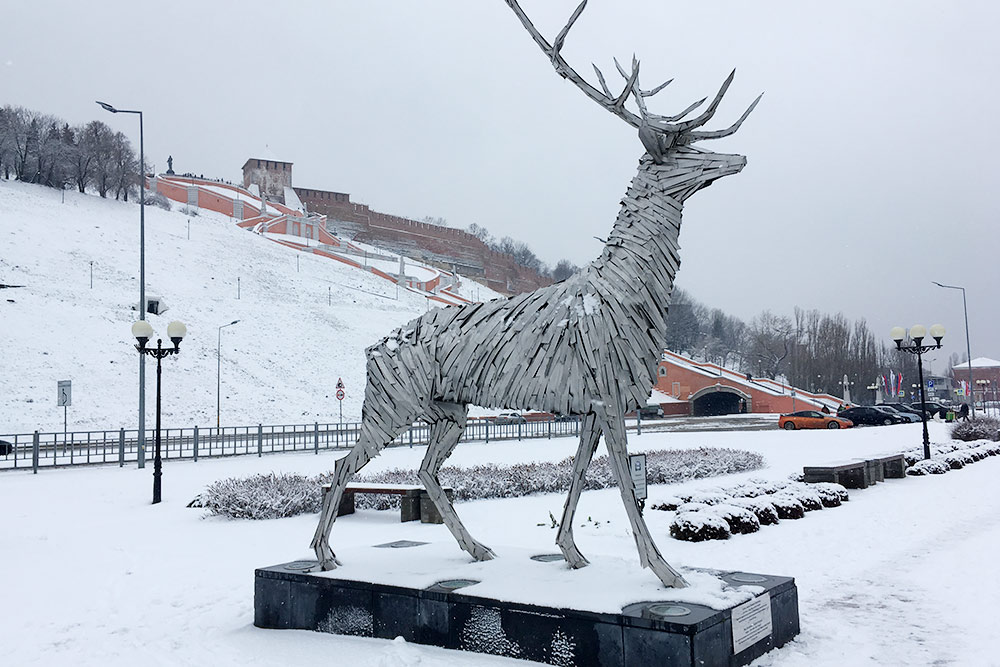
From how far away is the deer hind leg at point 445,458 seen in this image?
260 inches

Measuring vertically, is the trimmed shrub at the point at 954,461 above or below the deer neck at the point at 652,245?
below

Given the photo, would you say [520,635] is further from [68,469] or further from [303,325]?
[303,325]

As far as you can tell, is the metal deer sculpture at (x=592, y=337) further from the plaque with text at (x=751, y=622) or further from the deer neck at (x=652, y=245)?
the plaque with text at (x=751, y=622)

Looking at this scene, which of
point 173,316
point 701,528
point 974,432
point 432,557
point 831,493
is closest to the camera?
point 432,557

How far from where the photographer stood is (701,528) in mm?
9562

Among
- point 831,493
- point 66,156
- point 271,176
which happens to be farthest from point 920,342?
point 271,176

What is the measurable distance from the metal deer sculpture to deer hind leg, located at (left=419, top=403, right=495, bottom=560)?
8.2 inches

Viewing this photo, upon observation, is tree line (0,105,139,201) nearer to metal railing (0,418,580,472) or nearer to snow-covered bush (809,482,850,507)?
metal railing (0,418,580,472)

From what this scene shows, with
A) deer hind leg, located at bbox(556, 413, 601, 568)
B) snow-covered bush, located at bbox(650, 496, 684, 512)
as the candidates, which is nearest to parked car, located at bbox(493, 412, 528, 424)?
snow-covered bush, located at bbox(650, 496, 684, 512)

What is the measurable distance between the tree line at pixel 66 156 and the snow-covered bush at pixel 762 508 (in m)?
80.6

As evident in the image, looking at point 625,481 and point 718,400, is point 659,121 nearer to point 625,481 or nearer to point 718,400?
point 625,481

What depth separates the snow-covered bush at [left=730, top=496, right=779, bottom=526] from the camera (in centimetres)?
1050

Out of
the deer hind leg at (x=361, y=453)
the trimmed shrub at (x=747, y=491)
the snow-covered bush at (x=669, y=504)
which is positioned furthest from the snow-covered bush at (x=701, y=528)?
the deer hind leg at (x=361, y=453)

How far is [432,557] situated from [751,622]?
294 cm
